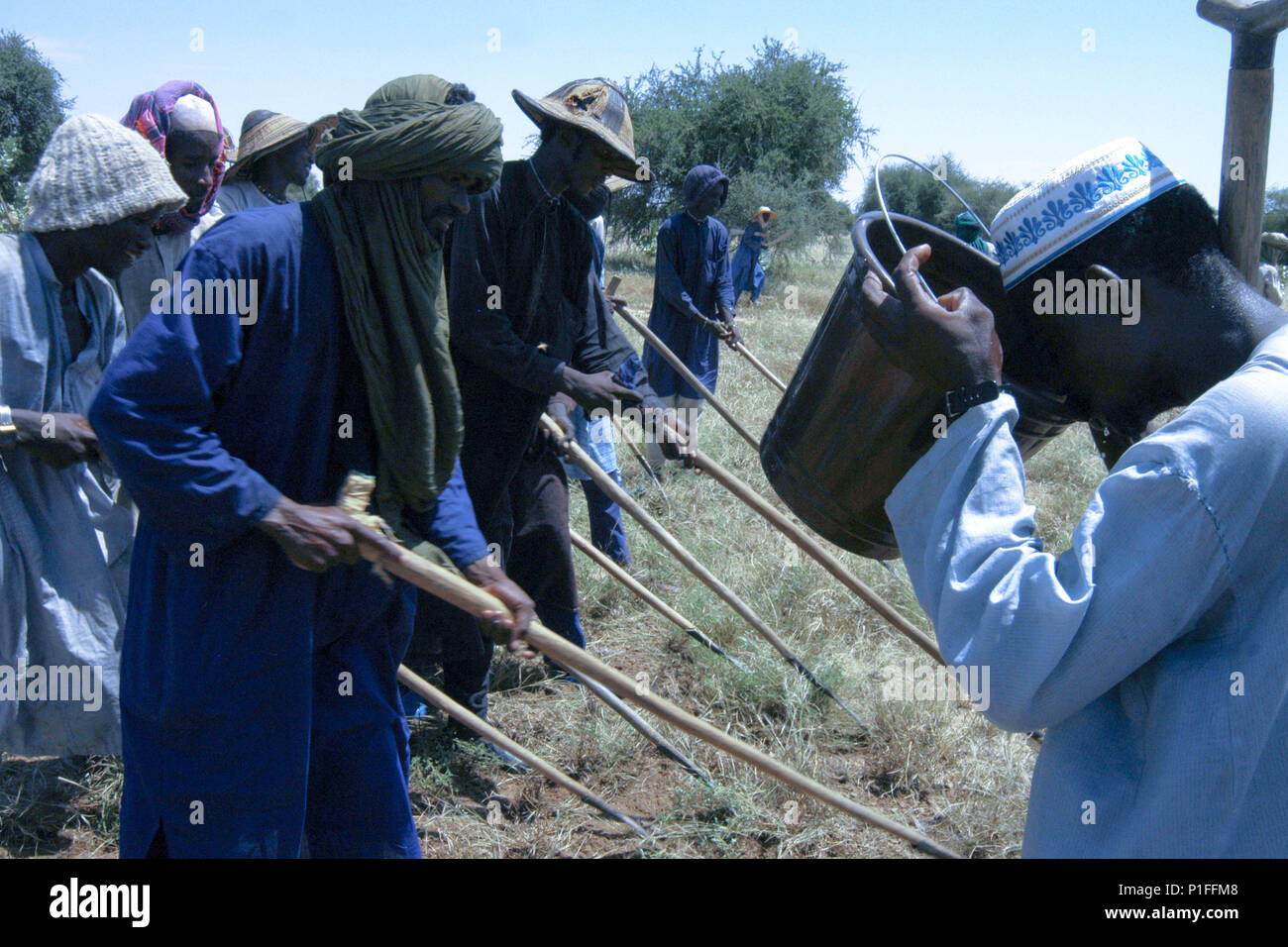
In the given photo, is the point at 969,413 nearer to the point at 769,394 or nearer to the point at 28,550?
the point at 28,550

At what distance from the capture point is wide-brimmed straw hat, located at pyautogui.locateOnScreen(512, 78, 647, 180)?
11.0 ft

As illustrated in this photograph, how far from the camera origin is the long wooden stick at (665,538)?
3.46 metres

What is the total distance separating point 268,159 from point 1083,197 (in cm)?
429

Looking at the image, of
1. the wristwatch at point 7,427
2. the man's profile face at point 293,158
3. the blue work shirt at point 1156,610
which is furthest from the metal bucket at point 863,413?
the man's profile face at point 293,158

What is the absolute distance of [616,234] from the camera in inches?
1204

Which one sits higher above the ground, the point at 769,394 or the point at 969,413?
the point at 969,413

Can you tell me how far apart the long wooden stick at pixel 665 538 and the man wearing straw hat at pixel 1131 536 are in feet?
6.72

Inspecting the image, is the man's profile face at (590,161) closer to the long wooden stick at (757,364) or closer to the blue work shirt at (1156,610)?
the blue work shirt at (1156,610)

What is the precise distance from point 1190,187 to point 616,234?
30.0m

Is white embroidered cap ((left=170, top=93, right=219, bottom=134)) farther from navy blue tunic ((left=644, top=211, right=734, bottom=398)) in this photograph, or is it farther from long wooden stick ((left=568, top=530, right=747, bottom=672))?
navy blue tunic ((left=644, top=211, right=734, bottom=398))

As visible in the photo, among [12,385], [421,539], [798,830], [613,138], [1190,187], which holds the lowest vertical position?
[798,830]

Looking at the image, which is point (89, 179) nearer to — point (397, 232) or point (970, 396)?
point (397, 232)

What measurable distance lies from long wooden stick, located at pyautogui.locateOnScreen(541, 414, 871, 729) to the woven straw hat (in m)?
1.48
